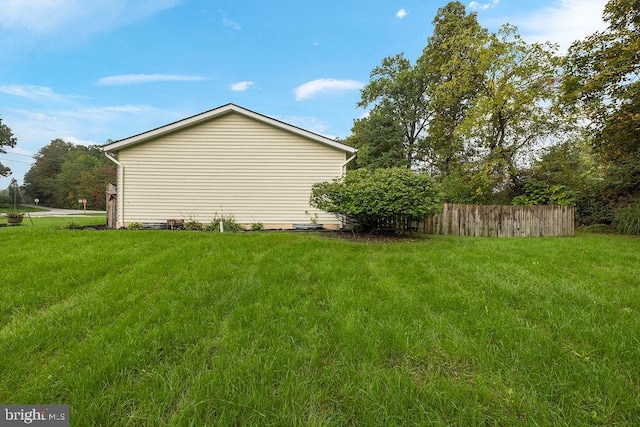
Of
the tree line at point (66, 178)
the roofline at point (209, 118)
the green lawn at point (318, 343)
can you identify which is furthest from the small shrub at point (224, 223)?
the tree line at point (66, 178)

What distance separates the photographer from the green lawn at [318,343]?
153cm

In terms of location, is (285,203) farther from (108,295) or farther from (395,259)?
(108,295)

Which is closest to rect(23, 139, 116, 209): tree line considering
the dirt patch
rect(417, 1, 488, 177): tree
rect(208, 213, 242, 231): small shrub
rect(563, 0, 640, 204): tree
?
rect(208, 213, 242, 231): small shrub

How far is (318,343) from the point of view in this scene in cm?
216

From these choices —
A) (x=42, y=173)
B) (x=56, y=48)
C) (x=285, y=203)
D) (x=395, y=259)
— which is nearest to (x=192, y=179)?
(x=285, y=203)

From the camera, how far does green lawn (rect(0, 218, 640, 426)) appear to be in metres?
1.53

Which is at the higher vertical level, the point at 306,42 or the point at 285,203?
the point at 306,42

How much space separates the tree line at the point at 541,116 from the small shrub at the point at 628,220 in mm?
700

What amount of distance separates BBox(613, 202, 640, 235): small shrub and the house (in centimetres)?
1036

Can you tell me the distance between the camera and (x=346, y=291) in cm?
330

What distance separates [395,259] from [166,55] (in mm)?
12209

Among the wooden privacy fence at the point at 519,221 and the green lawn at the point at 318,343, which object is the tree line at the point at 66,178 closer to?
the green lawn at the point at 318,343

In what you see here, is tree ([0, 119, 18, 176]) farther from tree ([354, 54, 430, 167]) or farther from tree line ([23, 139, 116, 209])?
tree ([354, 54, 430, 167])

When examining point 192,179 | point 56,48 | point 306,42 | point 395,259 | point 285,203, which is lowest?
point 395,259
